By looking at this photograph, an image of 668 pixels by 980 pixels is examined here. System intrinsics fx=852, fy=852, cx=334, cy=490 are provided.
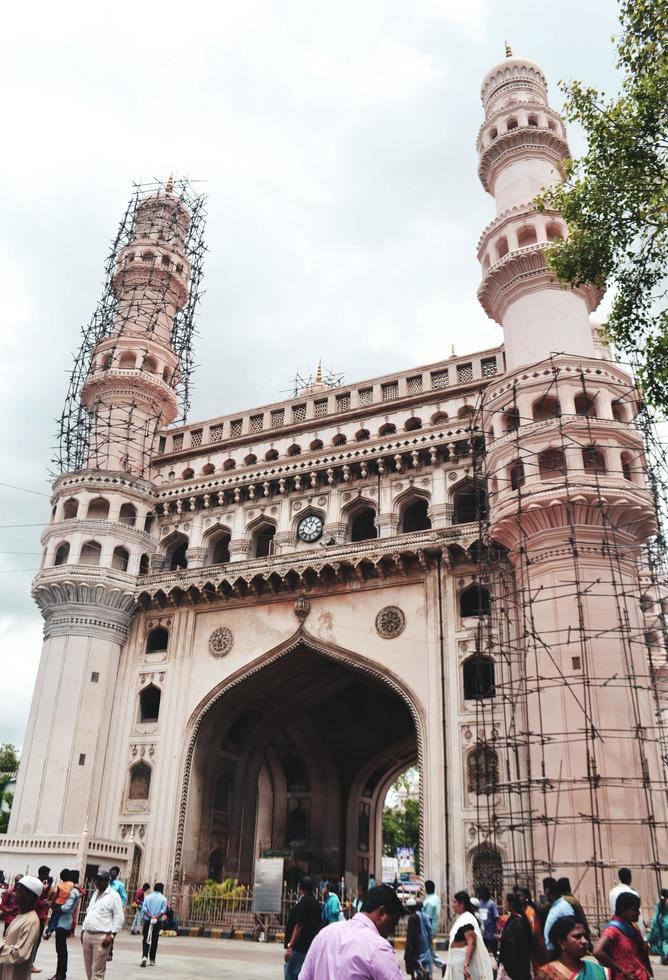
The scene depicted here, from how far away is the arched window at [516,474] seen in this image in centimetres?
2341

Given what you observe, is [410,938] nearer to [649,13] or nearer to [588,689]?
[588,689]

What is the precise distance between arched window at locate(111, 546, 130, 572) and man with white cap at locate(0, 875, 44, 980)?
24661mm

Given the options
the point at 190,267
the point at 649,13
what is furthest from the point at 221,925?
the point at 190,267

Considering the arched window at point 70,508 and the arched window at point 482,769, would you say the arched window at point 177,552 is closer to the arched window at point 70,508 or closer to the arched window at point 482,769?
the arched window at point 70,508

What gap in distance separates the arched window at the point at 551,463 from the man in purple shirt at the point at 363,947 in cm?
1934

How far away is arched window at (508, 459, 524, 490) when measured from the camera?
2341 centimetres

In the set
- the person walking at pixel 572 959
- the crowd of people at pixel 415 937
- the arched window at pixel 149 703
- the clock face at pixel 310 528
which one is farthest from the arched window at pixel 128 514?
the person walking at pixel 572 959

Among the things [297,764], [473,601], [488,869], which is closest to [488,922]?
[488,869]

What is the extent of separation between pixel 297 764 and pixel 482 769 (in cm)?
1334

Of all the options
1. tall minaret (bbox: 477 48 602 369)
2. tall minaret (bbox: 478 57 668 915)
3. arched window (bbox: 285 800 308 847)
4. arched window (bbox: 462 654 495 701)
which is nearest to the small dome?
tall minaret (bbox: 477 48 602 369)

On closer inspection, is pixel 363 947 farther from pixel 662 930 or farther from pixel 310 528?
pixel 310 528

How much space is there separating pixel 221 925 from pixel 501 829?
8.38 meters

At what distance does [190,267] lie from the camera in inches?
1608

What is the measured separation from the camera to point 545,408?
24625 mm
